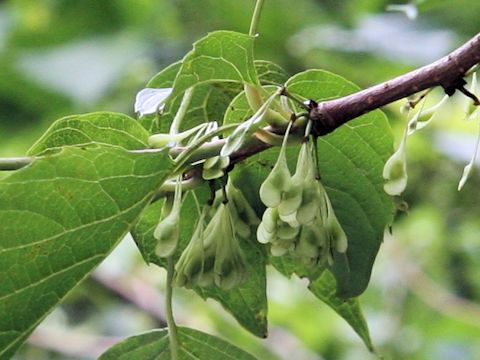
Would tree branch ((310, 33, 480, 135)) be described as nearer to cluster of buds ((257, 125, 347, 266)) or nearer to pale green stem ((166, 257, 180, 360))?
cluster of buds ((257, 125, 347, 266))

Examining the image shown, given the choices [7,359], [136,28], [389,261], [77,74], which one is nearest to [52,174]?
[7,359]

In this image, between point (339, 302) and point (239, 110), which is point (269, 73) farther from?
point (339, 302)

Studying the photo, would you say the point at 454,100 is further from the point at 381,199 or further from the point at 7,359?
the point at 7,359

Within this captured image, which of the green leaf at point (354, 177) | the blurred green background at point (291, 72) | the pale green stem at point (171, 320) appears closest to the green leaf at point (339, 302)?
the green leaf at point (354, 177)

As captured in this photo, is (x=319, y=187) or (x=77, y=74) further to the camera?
(x=77, y=74)

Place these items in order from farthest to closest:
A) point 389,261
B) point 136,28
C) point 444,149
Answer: point 389,261 → point 136,28 → point 444,149

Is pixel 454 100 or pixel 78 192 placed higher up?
pixel 78 192

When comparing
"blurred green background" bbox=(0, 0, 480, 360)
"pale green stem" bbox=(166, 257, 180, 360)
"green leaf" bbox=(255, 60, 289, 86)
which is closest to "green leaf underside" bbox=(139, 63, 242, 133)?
"green leaf" bbox=(255, 60, 289, 86)

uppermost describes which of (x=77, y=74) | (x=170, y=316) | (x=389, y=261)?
(x=170, y=316)
